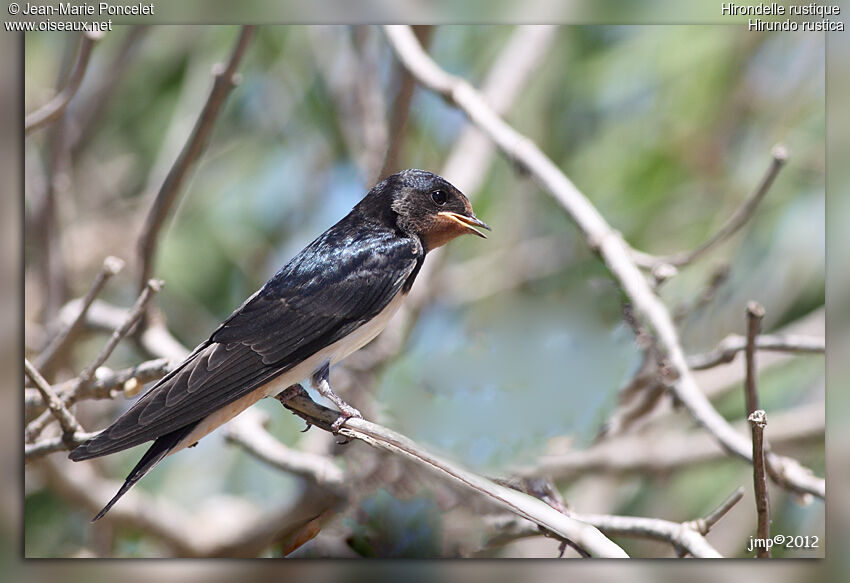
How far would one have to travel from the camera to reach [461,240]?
2.16m

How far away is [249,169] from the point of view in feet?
6.43

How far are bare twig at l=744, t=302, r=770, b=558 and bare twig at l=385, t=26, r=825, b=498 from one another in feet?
0.31

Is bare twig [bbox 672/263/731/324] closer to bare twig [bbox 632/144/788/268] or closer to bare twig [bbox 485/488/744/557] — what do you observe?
bare twig [bbox 632/144/788/268]

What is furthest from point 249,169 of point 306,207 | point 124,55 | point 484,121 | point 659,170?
point 659,170

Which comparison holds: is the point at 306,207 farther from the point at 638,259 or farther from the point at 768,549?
the point at 768,549

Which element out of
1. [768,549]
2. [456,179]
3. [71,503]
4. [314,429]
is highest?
[456,179]

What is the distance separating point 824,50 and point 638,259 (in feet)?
1.93

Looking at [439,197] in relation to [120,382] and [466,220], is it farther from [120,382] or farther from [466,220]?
[120,382]

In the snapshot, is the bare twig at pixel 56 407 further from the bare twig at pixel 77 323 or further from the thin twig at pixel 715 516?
the thin twig at pixel 715 516

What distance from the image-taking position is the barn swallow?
1.50 meters

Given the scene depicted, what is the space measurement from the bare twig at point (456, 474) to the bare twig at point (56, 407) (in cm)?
36

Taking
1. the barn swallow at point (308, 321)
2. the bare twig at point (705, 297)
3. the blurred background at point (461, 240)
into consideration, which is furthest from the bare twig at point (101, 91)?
the bare twig at point (705, 297)

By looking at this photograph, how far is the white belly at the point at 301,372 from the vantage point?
1.54 metres

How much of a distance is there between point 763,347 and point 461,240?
29.0 inches
